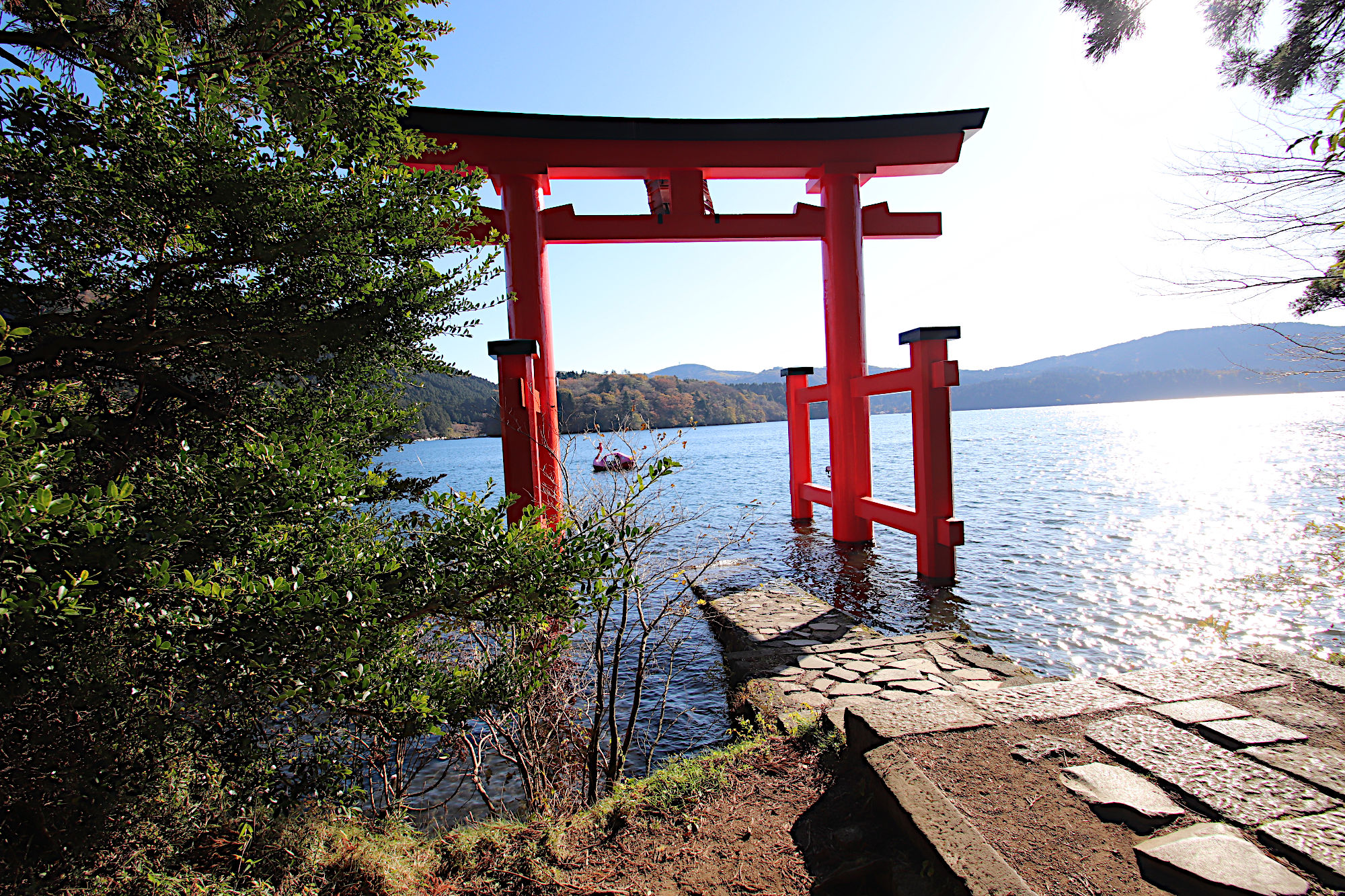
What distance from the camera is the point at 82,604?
117cm

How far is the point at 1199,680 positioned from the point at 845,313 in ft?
19.7

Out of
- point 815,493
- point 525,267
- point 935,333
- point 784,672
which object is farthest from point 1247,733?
point 815,493

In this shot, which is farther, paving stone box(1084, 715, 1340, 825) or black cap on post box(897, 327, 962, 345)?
black cap on post box(897, 327, 962, 345)

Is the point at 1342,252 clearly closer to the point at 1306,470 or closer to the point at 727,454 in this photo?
the point at 1306,470

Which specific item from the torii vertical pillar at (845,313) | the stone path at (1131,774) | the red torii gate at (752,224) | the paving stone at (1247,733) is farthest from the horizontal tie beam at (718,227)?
the paving stone at (1247,733)

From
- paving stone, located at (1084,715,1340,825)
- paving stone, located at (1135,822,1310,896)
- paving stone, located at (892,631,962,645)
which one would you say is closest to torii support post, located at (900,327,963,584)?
paving stone, located at (892,631,962,645)

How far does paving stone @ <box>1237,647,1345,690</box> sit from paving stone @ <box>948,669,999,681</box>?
1377 mm

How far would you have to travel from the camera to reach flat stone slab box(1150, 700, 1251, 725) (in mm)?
2619

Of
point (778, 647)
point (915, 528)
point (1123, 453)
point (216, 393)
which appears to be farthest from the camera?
point (1123, 453)

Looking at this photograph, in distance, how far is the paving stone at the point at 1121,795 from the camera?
2.03 meters

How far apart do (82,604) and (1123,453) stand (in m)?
35.2

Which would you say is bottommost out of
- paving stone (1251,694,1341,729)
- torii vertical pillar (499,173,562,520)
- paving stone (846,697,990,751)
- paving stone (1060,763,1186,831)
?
paving stone (846,697,990,751)

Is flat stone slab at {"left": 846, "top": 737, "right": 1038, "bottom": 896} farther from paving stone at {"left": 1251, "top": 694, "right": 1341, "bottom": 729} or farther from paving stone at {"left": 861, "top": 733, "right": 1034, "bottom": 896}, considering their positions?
paving stone at {"left": 1251, "top": 694, "right": 1341, "bottom": 729}

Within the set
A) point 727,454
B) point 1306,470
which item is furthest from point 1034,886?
point 727,454
